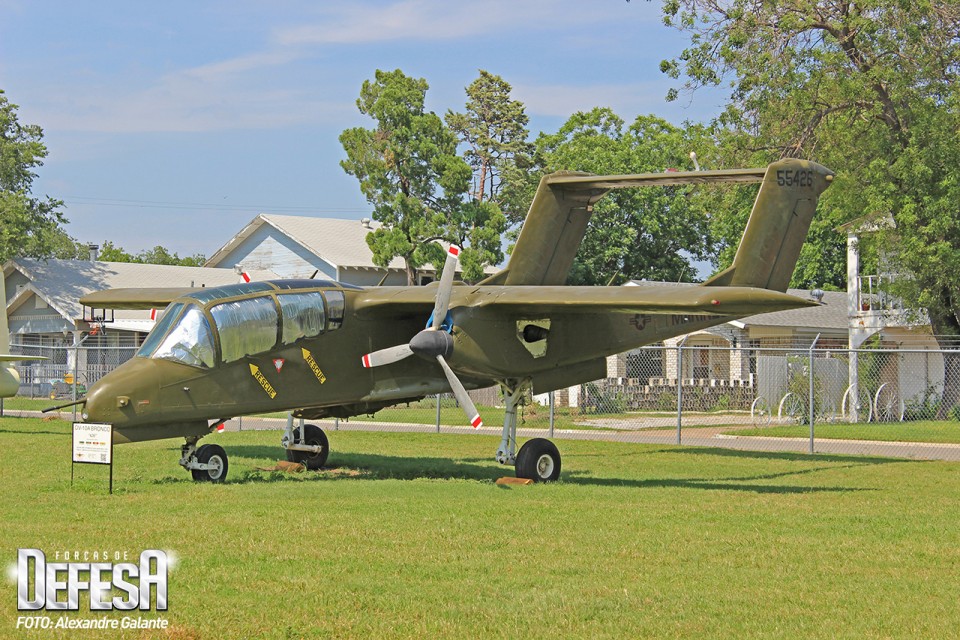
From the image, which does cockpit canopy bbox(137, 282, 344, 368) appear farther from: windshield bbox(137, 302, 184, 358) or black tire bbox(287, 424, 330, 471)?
black tire bbox(287, 424, 330, 471)

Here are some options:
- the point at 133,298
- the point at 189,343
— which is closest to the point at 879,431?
the point at 133,298

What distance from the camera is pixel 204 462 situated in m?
16.7

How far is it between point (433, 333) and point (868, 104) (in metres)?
22.5

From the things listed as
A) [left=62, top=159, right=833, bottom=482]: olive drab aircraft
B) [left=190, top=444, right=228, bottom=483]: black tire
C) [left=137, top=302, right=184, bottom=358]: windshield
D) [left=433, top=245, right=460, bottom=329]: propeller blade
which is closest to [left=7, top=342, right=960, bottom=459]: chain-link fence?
[left=62, top=159, right=833, bottom=482]: olive drab aircraft

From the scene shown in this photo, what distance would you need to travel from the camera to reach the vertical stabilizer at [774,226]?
20.2 m

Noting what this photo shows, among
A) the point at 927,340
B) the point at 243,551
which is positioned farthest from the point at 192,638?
the point at 927,340

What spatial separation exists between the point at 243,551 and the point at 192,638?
3.08 meters

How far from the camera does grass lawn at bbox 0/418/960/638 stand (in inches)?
323

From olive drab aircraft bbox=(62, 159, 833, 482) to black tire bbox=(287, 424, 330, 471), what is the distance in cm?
4

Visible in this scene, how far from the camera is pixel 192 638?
24.8 ft

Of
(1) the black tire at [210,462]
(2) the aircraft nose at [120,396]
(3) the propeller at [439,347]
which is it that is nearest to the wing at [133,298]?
(1) the black tire at [210,462]

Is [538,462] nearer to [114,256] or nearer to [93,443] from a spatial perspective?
[93,443]

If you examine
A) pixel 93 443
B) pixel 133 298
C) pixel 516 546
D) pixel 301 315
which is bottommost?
pixel 516 546

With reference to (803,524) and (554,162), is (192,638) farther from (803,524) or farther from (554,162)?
(554,162)
